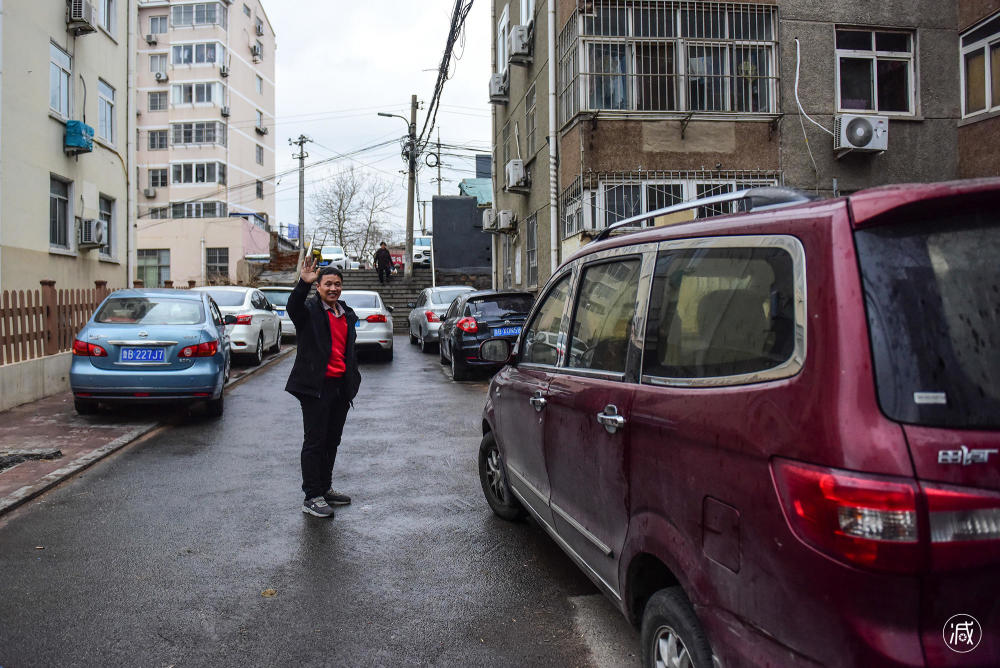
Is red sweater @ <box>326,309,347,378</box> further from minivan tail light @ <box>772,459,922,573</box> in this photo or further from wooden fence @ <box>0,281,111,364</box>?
wooden fence @ <box>0,281,111,364</box>

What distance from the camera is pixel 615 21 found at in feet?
44.4

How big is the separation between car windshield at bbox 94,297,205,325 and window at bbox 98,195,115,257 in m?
9.20

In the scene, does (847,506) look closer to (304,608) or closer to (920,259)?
(920,259)

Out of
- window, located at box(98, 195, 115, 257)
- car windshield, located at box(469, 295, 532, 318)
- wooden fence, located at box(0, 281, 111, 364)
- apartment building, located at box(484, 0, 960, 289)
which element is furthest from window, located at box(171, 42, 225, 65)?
car windshield, located at box(469, 295, 532, 318)

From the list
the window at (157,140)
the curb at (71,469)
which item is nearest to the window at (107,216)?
the curb at (71,469)

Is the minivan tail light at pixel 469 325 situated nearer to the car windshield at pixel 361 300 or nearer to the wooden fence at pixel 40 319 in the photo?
the car windshield at pixel 361 300

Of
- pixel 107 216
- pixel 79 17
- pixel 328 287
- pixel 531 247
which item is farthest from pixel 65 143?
pixel 328 287

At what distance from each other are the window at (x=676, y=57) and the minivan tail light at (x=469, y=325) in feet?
13.5

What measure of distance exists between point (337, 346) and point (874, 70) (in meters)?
11.8

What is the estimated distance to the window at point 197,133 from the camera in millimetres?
50219

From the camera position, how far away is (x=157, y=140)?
166 feet

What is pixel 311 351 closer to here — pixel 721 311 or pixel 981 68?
pixel 721 311

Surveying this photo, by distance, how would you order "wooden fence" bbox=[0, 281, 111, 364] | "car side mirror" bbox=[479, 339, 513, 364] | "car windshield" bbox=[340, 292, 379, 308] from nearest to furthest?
"car side mirror" bbox=[479, 339, 513, 364] → "wooden fence" bbox=[0, 281, 111, 364] → "car windshield" bbox=[340, 292, 379, 308]

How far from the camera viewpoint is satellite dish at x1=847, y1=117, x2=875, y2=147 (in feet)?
41.9
